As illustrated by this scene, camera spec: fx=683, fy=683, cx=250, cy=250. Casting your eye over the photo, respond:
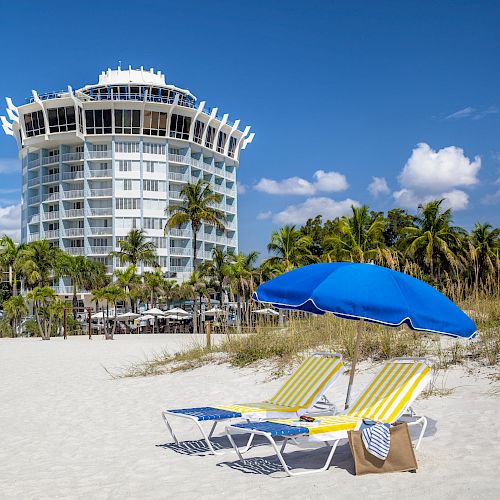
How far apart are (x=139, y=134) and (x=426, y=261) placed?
38110mm

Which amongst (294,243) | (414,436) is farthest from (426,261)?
(414,436)

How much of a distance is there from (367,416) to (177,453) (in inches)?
82.7

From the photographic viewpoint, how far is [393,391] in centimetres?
680

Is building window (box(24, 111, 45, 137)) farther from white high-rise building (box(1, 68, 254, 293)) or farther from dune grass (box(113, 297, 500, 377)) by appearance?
dune grass (box(113, 297, 500, 377))

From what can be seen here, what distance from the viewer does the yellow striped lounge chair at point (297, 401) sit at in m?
7.13

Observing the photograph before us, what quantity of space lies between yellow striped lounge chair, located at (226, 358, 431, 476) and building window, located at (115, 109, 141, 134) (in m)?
70.4

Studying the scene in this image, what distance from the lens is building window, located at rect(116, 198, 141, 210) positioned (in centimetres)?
7400

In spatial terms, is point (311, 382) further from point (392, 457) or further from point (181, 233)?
point (181, 233)

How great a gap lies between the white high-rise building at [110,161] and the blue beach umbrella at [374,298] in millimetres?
67047

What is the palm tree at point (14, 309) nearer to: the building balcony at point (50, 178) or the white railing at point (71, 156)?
the white railing at point (71, 156)

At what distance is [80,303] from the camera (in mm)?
73625

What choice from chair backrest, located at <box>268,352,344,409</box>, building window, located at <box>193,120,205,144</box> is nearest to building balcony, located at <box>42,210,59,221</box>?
building window, located at <box>193,120,205,144</box>

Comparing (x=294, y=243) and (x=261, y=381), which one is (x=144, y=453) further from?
(x=294, y=243)

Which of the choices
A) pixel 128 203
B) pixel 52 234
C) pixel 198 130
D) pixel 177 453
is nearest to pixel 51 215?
pixel 52 234
